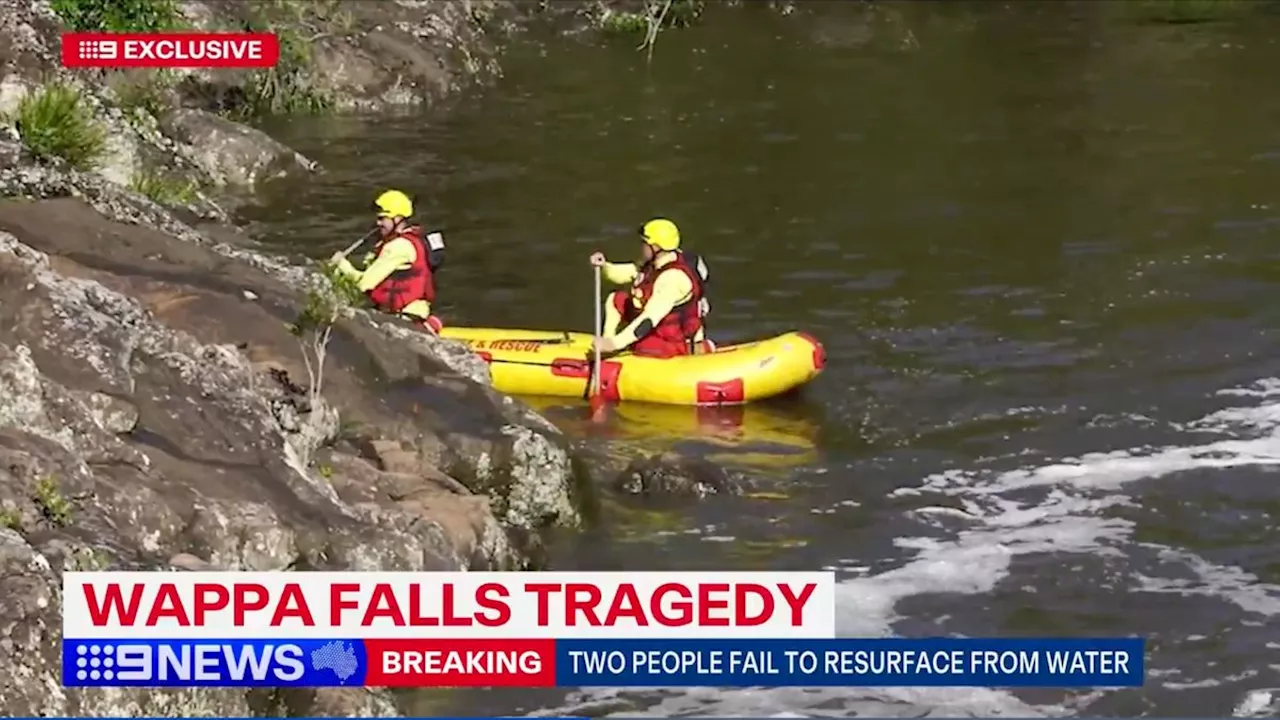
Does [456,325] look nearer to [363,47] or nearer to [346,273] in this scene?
[346,273]

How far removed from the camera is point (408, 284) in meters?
16.5

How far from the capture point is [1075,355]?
17000 mm

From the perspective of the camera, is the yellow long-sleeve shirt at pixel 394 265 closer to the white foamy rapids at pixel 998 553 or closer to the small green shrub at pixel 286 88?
the white foamy rapids at pixel 998 553

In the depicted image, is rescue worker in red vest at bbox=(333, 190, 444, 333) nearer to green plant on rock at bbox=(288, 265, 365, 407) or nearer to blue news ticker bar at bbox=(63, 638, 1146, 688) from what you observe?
green plant on rock at bbox=(288, 265, 365, 407)

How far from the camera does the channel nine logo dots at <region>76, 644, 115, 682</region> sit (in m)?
8.34

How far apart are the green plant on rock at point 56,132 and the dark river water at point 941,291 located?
181 inches

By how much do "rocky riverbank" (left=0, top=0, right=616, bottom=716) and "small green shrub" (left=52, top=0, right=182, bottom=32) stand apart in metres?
6.04

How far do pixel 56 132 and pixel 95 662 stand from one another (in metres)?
7.35

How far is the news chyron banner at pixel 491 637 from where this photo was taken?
28.1 feet

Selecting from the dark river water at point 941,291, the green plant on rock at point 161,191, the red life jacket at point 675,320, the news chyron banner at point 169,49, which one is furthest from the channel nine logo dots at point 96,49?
the red life jacket at point 675,320

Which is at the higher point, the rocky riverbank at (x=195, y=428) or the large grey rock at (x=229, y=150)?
the large grey rock at (x=229, y=150)

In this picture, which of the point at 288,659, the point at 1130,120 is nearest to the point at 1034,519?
the point at 288,659

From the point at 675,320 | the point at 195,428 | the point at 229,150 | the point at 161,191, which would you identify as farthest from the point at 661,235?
the point at 229,150

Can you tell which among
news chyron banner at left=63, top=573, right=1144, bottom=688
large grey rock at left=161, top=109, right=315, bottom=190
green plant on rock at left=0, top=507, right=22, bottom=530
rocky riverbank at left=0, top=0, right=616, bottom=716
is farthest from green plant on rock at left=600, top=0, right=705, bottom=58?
green plant on rock at left=0, top=507, right=22, bottom=530
